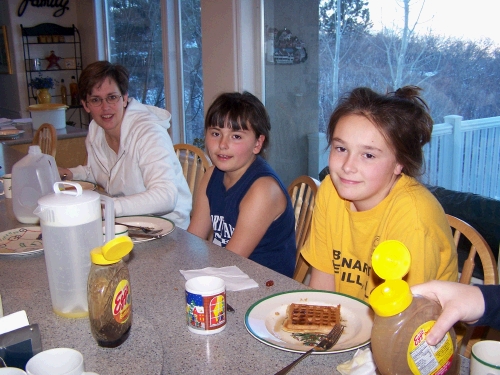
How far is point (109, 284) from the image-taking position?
0.92 m

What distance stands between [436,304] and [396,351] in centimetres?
10

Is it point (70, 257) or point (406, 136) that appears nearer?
point (70, 257)

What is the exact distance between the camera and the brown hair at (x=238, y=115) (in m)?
1.86

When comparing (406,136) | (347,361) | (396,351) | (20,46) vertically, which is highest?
(20,46)

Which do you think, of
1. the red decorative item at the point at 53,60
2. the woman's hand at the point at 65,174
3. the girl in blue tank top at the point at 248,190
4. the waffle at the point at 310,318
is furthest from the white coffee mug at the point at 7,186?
the red decorative item at the point at 53,60

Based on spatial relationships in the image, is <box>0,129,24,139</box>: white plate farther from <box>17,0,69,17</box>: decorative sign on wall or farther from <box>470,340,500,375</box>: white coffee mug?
<box>470,340,500,375</box>: white coffee mug

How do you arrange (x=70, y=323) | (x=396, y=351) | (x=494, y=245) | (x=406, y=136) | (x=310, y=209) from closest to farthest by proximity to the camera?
1. (x=396, y=351)
2. (x=70, y=323)
3. (x=406, y=136)
4. (x=310, y=209)
5. (x=494, y=245)

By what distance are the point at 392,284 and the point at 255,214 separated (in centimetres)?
111

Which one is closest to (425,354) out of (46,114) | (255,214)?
(255,214)

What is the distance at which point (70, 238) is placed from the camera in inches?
41.0

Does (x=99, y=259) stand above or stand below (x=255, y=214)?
above

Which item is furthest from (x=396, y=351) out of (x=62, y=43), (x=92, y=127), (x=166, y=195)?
(x=62, y=43)

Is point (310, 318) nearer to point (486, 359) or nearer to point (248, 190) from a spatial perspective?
point (486, 359)

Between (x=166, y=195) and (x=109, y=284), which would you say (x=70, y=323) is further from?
(x=166, y=195)
